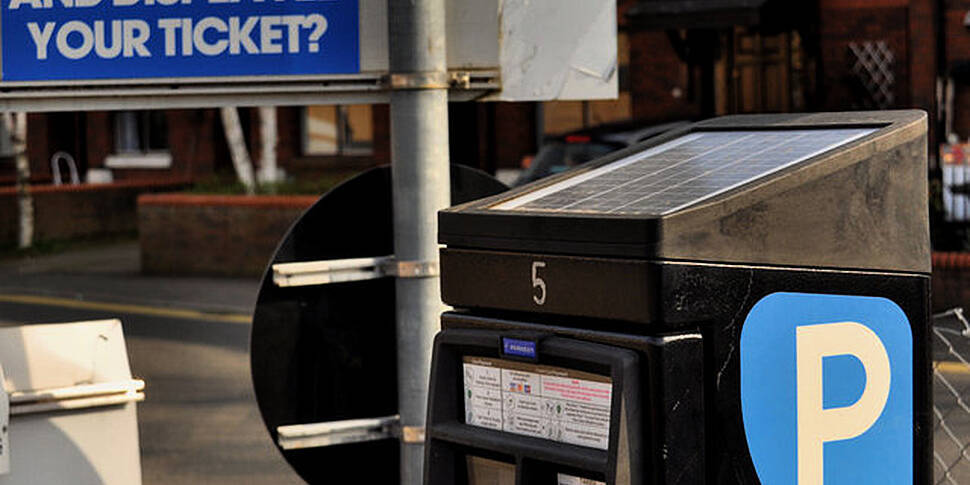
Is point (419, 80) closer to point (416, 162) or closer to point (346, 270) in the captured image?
point (416, 162)

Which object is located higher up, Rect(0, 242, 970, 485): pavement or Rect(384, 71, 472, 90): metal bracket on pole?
Rect(384, 71, 472, 90): metal bracket on pole

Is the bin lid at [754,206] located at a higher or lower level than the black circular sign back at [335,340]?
higher

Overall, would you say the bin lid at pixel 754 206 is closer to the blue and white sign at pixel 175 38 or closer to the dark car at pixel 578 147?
the blue and white sign at pixel 175 38

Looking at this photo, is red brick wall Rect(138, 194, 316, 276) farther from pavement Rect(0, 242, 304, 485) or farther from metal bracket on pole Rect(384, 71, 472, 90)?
metal bracket on pole Rect(384, 71, 472, 90)

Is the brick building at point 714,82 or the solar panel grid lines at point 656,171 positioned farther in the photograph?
the brick building at point 714,82

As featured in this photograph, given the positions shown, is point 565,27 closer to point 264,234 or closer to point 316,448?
point 316,448

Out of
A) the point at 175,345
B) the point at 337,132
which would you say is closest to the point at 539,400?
the point at 175,345

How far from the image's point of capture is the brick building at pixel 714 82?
22578 mm

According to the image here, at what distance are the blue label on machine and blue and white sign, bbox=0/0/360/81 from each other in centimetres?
160

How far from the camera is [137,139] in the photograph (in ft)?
107

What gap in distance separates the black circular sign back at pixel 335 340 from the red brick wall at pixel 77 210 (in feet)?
65.0

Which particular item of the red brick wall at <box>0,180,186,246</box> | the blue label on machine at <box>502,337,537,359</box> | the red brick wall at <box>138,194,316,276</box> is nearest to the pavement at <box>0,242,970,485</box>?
the red brick wall at <box>138,194,316,276</box>

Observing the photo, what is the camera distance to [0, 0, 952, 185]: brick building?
22.6 metres

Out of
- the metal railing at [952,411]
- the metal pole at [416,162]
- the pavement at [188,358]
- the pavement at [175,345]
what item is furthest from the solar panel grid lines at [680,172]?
the pavement at [175,345]
